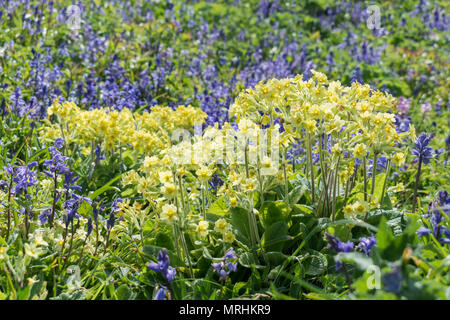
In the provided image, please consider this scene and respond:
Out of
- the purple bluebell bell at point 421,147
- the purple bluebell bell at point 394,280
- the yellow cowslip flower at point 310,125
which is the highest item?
the yellow cowslip flower at point 310,125

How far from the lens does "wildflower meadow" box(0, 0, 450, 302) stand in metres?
2.12

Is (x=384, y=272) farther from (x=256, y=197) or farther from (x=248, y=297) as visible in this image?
(x=256, y=197)

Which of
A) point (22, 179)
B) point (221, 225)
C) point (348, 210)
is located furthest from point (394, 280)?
point (22, 179)

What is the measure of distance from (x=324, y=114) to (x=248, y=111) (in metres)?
0.43

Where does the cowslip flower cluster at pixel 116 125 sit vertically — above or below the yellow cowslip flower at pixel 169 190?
above

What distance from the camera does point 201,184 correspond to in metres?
2.47

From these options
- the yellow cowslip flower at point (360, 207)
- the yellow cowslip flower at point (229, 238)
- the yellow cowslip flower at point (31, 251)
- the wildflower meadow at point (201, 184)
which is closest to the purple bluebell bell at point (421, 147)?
the wildflower meadow at point (201, 184)

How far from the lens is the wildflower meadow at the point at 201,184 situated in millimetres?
2121

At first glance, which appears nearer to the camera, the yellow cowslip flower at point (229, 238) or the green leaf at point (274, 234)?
the yellow cowslip flower at point (229, 238)

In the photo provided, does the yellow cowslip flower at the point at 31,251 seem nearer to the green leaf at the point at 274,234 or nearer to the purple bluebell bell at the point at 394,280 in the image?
the green leaf at the point at 274,234

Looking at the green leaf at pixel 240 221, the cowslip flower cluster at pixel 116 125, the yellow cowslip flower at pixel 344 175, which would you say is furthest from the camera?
the cowslip flower cluster at pixel 116 125

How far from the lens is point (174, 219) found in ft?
6.71

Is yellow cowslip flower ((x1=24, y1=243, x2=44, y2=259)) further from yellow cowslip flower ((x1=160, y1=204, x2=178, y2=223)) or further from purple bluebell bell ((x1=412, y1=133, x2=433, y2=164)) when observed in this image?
purple bluebell bell ((x1=412, y1=133, x2=433, y2=164))

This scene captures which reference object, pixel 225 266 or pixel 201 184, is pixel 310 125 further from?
pixel 225 266
